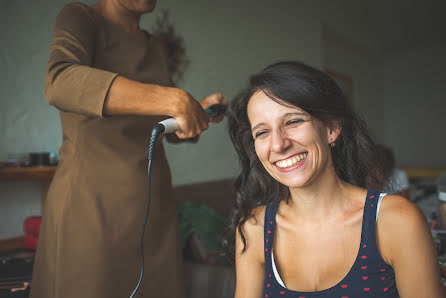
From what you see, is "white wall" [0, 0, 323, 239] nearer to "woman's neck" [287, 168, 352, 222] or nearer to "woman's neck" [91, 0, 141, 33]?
"woman's neck" [91, 0, 141, 33]

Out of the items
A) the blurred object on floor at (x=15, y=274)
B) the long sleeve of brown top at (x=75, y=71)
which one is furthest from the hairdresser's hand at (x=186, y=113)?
the blurred object on floor at (x=15, y=274)

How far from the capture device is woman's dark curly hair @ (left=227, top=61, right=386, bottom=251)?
112cm

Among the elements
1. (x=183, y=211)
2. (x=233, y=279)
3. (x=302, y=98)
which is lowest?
(x=233, y=279)

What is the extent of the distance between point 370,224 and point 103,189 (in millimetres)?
765

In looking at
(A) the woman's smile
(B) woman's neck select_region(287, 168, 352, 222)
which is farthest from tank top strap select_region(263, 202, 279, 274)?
(A) the woman's smile

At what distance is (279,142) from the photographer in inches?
41.9

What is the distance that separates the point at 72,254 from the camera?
1115 millimetres

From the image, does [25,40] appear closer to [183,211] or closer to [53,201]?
[183,211]

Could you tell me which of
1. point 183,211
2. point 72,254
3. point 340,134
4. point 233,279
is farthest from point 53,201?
point 183,211

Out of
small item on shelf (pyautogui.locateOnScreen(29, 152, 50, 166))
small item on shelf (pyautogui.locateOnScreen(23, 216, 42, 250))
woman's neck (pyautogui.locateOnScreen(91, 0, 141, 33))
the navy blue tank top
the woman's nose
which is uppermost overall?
woman's neck (pyautogui.locateOnScreen(91, 0, 141, 33))

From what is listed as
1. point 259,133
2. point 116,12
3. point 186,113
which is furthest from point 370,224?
point 116,12

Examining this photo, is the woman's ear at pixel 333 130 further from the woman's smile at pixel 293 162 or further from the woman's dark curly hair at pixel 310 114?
the woman's smile at pixel 293 162

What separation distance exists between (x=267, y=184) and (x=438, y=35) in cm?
746

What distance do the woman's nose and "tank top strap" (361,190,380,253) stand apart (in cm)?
29
